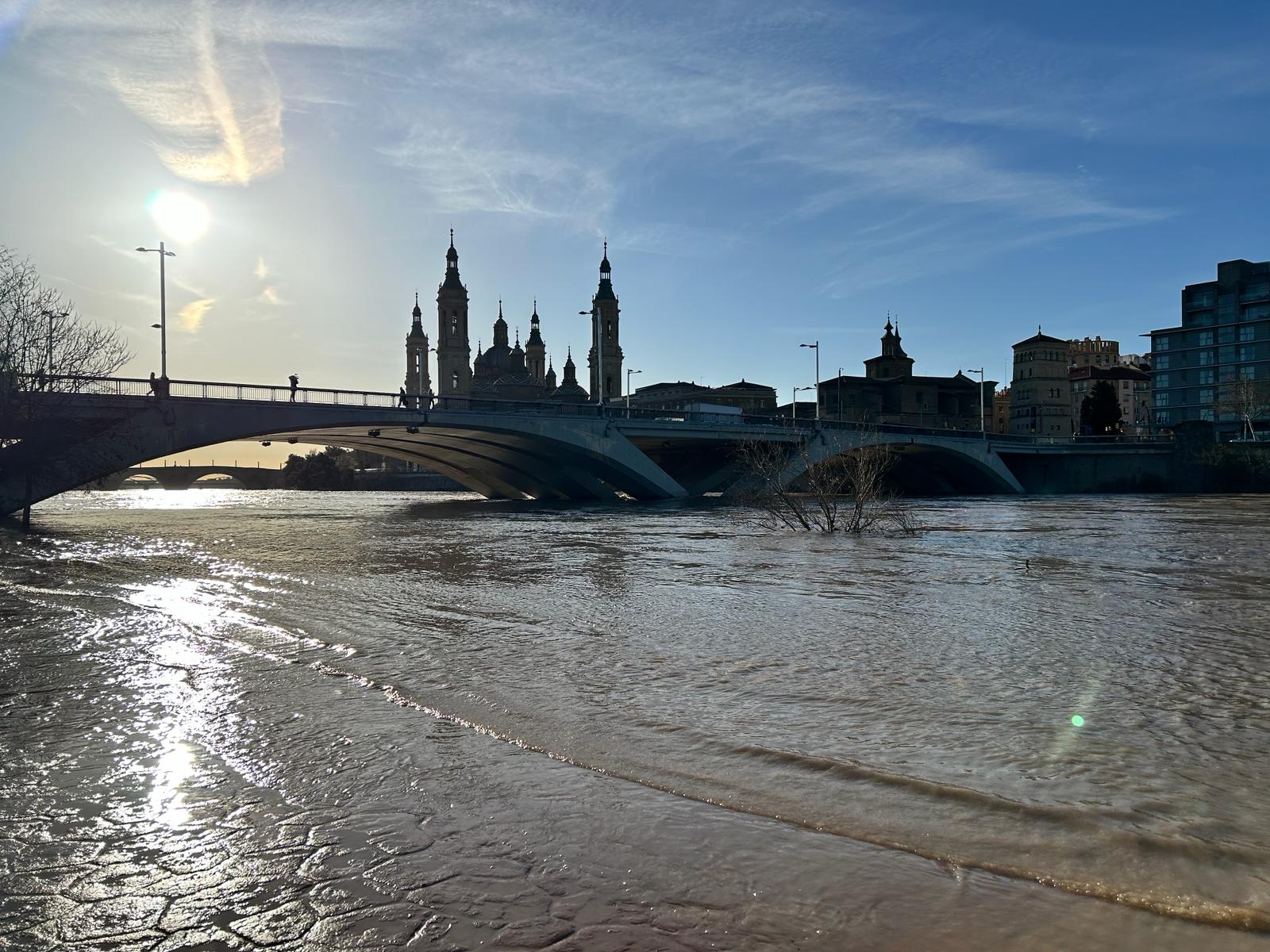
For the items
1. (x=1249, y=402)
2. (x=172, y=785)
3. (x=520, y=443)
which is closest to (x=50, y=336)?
(x=520, y=443)

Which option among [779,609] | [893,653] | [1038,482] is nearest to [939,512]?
[779,609]

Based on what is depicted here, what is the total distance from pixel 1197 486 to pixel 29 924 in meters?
83.1

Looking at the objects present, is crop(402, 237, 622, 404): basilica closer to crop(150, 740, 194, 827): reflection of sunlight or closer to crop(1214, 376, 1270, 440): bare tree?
crop(1214, 376, 1270, 440): bare tree

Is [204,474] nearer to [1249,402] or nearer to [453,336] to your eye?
[453,336]

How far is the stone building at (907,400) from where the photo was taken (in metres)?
119

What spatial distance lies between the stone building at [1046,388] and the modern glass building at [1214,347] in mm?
23966

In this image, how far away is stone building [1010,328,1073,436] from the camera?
131125 mm

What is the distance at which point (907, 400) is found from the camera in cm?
12294

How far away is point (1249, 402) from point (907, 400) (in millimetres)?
47437

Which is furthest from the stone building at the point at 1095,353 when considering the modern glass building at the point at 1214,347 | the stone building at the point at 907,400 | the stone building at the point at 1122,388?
the modern glass building at the point at 1214,347

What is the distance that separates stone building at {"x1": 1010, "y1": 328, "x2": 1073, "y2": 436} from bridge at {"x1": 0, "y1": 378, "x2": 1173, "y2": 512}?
50.8 m

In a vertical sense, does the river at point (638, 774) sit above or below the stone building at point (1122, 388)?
below

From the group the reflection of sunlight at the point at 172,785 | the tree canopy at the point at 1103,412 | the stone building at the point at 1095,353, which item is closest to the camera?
the reflection of sunlight at the point at 172,785

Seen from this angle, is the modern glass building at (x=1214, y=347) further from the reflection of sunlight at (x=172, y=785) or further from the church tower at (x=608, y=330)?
the reflection of sunlight at (x=172, y=785)
